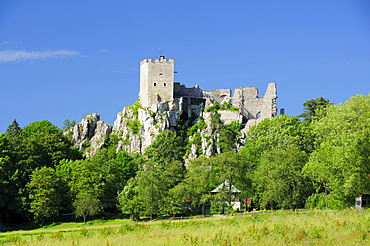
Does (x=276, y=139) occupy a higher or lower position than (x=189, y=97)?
lower

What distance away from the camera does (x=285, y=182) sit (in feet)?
184

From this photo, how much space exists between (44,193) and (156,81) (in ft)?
99.4

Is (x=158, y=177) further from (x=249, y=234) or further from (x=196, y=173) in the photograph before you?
(x=249, y=234)

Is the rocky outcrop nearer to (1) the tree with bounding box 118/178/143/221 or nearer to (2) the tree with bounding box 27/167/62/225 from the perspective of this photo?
(1) the tree with bounding box 118/178/143/221

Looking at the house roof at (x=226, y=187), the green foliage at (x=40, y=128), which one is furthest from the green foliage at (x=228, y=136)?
the green foliage at (x=40, y=128)

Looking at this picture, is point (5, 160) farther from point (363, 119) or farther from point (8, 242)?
point (363, 119)

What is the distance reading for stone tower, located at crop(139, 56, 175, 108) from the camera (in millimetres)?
87938

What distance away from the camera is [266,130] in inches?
2938

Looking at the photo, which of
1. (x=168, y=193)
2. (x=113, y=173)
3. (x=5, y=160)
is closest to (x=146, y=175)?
(x=168, y=193)

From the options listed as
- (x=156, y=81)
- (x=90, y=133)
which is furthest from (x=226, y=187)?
(x=90, y=133)

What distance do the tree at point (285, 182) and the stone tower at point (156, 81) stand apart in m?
31.1

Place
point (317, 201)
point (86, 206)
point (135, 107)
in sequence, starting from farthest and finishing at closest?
point (135, 107) → point (86, 206) → point (317, 201)

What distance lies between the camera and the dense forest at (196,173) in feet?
158

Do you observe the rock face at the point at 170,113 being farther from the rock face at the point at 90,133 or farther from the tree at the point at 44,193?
the tree at the point at 44,193
